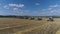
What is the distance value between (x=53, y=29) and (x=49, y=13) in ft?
1.06

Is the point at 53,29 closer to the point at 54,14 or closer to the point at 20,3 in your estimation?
the point at 54,14

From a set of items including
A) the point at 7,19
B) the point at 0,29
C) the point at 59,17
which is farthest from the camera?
the point at 59,17

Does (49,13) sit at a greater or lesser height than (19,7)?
lesser

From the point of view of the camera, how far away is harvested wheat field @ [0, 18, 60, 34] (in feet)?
6.01

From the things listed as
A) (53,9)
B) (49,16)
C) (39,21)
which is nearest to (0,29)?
(39,21)

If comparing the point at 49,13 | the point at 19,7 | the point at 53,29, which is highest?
the point at 19,7

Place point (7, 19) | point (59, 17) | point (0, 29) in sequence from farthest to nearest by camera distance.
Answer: point (59, 17) < point (7, 19) < point (0, 29)

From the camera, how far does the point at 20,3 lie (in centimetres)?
189

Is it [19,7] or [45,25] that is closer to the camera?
[19,7]

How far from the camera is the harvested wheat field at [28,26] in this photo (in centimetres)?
183

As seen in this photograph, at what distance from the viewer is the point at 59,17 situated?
2.02m

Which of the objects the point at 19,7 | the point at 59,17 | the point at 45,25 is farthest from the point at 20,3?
the point at 59,17

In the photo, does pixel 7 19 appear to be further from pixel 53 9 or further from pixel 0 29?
pixel 53 9

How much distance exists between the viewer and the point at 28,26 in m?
1.96
